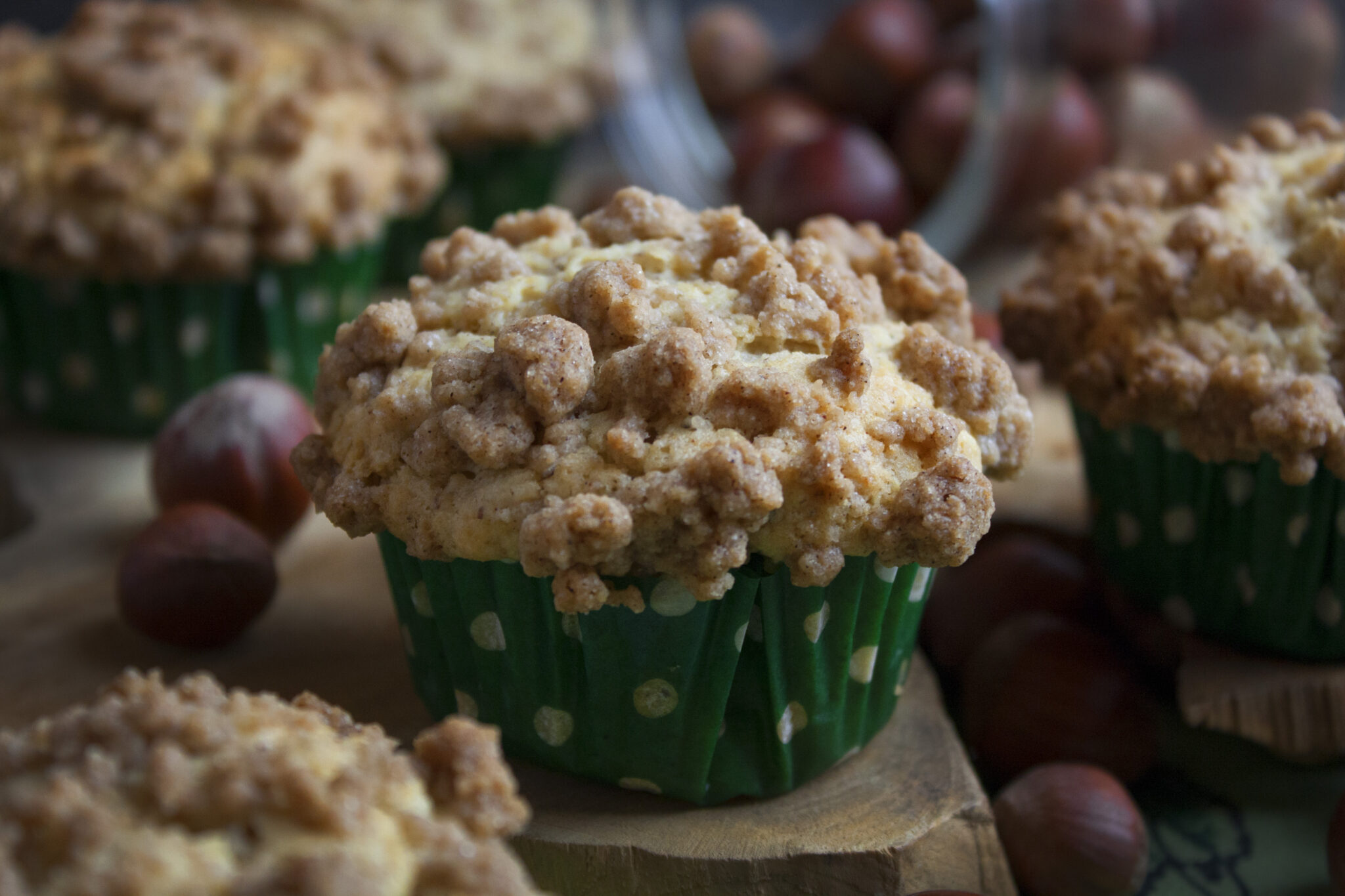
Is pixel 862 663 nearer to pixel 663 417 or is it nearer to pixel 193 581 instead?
pixel 663 417

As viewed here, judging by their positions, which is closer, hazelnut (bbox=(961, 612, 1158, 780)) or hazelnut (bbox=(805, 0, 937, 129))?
hazelnut (bbox=(961, 612, 1158, 780))

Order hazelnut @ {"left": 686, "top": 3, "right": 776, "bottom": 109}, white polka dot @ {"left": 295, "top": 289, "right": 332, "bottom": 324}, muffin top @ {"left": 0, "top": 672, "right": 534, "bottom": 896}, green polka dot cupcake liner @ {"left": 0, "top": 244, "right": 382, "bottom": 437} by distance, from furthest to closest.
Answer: hazelnut @ {"left": 686, "top": 3, "right": 776, "bottom": 109} → white polka dot @ {"left": 295, "top": 289, "right": 332, "bottom": 324} → green polka dot cupcake liner @ {"left": 0, "top": 244, "right": 382, "bottom": 437} → muffin top @ {"left": 0, "top": 672, "right": 534, "bottom": 896}

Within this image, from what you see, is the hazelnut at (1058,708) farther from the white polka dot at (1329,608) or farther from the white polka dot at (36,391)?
the white polka dot at (36,391)

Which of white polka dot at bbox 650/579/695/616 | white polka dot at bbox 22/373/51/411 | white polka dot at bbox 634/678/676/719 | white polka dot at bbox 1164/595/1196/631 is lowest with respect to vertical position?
white polka dot at bbox 22/373/51/411

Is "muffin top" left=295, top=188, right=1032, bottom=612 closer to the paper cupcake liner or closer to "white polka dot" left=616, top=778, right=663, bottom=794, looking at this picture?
"white polka dot" left=616, top=778, right=663, bottom=794

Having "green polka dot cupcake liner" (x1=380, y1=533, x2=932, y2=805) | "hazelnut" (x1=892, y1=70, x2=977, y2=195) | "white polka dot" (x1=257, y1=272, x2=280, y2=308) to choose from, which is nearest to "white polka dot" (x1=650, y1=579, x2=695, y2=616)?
"green polka dot cupcake liner" (x1=380, y1=533, x2=932, y2=805)

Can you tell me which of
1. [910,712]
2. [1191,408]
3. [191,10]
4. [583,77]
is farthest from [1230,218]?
[191,10]

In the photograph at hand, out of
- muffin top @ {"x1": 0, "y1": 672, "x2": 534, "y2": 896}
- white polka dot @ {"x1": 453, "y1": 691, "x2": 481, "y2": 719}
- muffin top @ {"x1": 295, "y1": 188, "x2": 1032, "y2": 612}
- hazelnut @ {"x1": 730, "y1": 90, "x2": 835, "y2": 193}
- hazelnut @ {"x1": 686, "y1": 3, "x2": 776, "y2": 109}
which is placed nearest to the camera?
muffin top @ {"x1": 0, "y1": 672, "x2": 534, "y2": 896}
